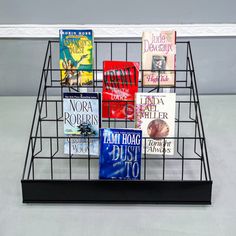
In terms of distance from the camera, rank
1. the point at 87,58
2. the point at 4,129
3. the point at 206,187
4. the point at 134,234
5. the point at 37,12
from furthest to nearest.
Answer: the point at 37,12
the point at 4,129
the point at 87,58
the point at 206,187
the point at 134,234

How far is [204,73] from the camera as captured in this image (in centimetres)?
311

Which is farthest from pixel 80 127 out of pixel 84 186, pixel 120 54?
pixel 120 54

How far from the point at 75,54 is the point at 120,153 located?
510mm

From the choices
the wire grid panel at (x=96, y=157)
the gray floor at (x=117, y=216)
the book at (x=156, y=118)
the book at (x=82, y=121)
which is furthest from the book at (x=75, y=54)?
the gray floor at (x=117, y=216)

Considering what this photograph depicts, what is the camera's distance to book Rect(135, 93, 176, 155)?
1.77 meters

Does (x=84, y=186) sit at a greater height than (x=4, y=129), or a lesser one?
lesser

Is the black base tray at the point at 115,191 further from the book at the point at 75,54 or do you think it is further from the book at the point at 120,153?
the book at the point at 75,54

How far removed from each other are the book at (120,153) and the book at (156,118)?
13cm

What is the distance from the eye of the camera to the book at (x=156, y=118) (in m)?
1.77

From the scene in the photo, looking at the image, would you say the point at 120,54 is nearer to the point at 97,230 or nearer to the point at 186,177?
the point at 186,177

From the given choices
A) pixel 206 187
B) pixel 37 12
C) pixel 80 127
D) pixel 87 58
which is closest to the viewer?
pixel 206 187

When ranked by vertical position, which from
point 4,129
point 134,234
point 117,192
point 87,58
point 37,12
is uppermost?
point 37,12

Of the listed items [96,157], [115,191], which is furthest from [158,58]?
[115,191]

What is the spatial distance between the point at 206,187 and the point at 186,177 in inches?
8.6
